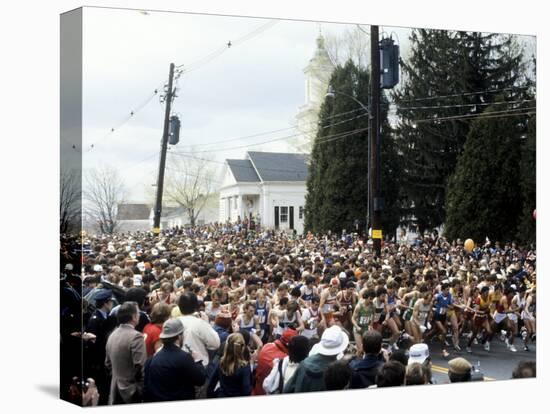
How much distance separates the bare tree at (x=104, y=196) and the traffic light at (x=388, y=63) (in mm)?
4572

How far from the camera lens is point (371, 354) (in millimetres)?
10664

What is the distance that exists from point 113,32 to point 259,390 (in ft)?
16.4

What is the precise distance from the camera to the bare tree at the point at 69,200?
10.1 metres

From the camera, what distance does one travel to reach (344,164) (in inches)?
494

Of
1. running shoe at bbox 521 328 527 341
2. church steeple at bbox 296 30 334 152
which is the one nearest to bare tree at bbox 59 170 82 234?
church steeple at bbox 296 30 334 152

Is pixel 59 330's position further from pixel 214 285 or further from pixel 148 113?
pixel 148 113

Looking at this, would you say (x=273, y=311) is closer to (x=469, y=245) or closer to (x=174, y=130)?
(x=174, y=130)

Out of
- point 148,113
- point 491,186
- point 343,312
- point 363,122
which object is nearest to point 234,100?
point 148,113

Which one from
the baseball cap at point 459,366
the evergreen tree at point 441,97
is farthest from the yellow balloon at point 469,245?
the baseball cap at point 459,366

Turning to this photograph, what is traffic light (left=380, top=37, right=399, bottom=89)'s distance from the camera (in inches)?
492

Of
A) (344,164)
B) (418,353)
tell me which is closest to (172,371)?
(418,353)

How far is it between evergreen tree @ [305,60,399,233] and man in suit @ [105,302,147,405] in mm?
3521

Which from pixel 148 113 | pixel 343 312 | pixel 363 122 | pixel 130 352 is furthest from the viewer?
pixel 363 122

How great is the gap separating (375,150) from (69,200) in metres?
4.93
